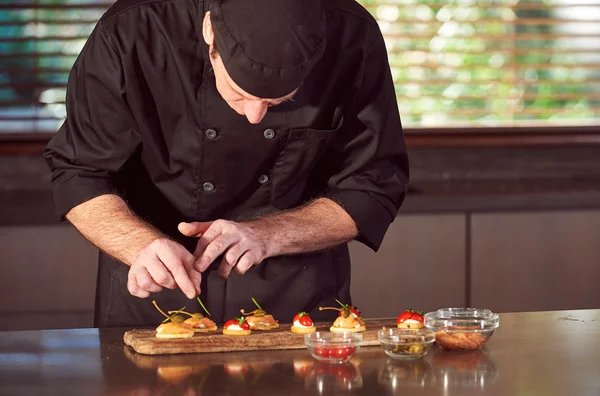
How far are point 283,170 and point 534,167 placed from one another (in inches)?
75.4

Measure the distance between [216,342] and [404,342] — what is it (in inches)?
12.7

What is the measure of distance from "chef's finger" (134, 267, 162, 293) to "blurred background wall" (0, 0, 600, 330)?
1.40 metres

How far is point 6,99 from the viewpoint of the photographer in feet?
11.7

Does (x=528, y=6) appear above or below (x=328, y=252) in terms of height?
above

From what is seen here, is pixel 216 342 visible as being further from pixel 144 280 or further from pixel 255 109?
pixel 255 109

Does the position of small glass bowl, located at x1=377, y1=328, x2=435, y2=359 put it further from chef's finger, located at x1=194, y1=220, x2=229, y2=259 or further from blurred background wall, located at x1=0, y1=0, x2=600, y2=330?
blurred background wall, located at x1=0, y1=0, x2=600, y2=330

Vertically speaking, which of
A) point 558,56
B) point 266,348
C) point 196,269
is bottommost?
point 266,348

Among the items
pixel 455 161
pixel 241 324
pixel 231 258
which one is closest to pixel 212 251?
pixel 231 258

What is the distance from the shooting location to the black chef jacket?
2.14 meters

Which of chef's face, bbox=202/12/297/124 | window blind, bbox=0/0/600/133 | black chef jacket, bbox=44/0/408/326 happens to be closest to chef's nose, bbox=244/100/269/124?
chef's face, bbox=202/12/297/124

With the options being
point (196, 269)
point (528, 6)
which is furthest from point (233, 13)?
point (528, 6)

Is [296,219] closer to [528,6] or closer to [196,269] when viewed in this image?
[196,269]

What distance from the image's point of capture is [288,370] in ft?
5.53

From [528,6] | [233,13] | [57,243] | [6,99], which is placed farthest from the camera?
[528,6]
